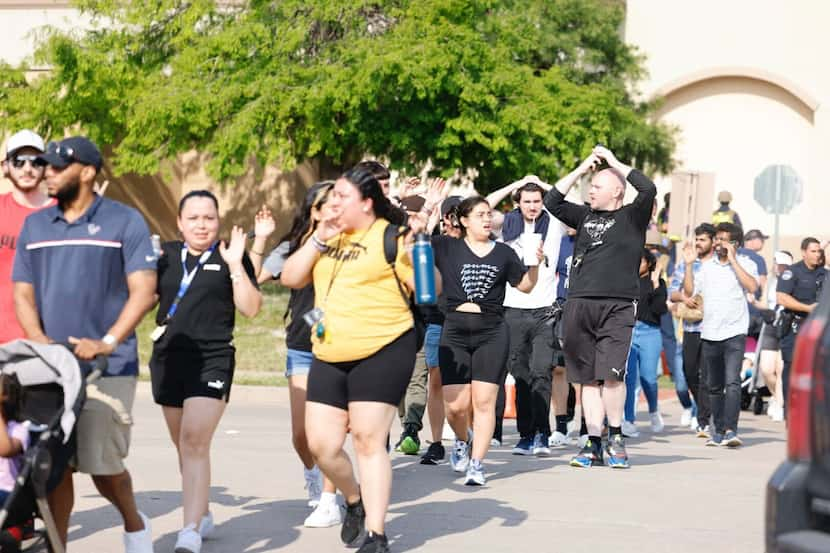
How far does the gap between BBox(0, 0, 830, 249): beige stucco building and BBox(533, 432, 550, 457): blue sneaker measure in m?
26.0

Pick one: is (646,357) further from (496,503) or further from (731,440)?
(496,503)

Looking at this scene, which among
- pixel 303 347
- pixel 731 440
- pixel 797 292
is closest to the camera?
pixel 303 347

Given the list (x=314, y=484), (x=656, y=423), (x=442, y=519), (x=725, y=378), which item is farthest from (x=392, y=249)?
(x=656, y=423)

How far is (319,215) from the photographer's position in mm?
8578

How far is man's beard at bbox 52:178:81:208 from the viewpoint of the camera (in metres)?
7.18

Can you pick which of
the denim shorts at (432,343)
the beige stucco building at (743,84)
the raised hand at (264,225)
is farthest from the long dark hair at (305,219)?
the beige stucco building at (743,84)

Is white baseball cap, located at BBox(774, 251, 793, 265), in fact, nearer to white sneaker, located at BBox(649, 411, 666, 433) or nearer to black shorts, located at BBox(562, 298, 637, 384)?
white sneaker, located at BBox(649, 411, 666, 433)

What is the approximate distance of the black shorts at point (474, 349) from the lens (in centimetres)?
1103

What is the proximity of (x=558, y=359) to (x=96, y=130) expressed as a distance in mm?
17915

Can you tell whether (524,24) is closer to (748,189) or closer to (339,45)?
(339,45)

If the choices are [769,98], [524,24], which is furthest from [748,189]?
[524,24]

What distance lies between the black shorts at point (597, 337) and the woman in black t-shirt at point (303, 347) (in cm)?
283

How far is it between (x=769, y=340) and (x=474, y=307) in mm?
6835

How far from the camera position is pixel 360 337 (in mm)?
7973
